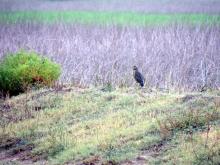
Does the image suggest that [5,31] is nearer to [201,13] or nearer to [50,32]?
[50,32]

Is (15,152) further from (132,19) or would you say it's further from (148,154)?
(132,19)

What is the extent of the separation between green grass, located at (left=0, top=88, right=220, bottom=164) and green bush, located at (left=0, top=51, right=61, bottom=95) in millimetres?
1092

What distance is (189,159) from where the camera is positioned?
627 centimetres

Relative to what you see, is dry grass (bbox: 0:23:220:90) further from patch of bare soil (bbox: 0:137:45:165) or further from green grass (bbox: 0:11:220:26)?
green grass (bbox: 0:11:220:26)

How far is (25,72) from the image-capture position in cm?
1150

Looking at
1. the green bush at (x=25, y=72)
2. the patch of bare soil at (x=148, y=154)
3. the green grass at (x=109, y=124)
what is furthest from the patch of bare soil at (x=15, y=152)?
the green bush at (x=25, y=72)

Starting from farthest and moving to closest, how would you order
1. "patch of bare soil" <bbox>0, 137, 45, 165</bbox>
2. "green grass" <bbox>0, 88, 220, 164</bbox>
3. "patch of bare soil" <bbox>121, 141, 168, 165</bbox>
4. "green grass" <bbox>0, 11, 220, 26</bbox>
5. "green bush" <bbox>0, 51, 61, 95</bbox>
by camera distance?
"green grass" <bbox>0, 11, 220, 26</bbox>
"green bush" <bbox>0, 51, 61, 95</bbox>
"patch of bare soil" <bbox>0, 137, 45, 165</bbox>
"green grass" <bbox>0, 88, 220, 164</bbox>
"patch of bare soil" <bbox>121, 141, 168, 165</bbox>

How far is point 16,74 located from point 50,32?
6188mm

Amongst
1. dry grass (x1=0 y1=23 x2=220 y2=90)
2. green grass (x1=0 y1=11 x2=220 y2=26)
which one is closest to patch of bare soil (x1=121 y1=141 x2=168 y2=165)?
dry grass (x1=0 y1=23 x2=220 y2=90)

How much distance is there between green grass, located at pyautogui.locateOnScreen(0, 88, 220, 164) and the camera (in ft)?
23.0

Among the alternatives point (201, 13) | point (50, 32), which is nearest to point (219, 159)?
point (50, 32)

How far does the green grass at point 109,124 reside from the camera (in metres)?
7.01

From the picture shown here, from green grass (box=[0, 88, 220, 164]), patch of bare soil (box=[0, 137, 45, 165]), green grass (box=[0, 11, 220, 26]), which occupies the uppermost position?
green grass (box=[0, 11, 220, 26])

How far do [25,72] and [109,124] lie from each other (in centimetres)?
394
